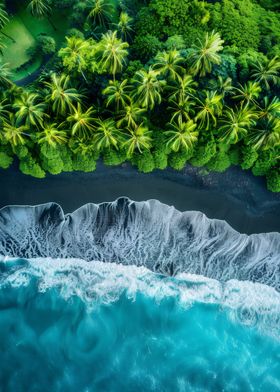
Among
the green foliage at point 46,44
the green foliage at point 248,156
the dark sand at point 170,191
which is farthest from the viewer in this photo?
the green foliage at point 46,44

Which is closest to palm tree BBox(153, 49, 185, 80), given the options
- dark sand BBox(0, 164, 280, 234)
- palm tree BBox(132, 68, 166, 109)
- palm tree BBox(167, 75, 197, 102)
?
palm tree BBox(167, 75, 197, 102)

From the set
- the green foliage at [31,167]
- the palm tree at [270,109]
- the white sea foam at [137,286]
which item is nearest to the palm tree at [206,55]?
the palm tree at [270,109]

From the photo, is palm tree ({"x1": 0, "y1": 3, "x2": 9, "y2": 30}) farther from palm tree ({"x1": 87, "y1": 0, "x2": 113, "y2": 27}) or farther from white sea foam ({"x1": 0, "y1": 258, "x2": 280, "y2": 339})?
white sea foam ({"x1": 0, "y1": 258, "x2": 280, "y2": 339})

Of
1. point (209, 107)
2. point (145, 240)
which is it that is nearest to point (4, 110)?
point (209, 107)

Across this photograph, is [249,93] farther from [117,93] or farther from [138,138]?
[117,93]

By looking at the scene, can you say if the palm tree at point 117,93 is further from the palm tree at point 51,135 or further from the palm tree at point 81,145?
the palm tree at point 51,135

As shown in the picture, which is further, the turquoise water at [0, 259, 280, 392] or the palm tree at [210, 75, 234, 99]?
the turquoise water at [0, 259, 280, 392]

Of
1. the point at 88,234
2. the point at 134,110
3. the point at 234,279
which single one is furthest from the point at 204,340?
the point at 134,110
